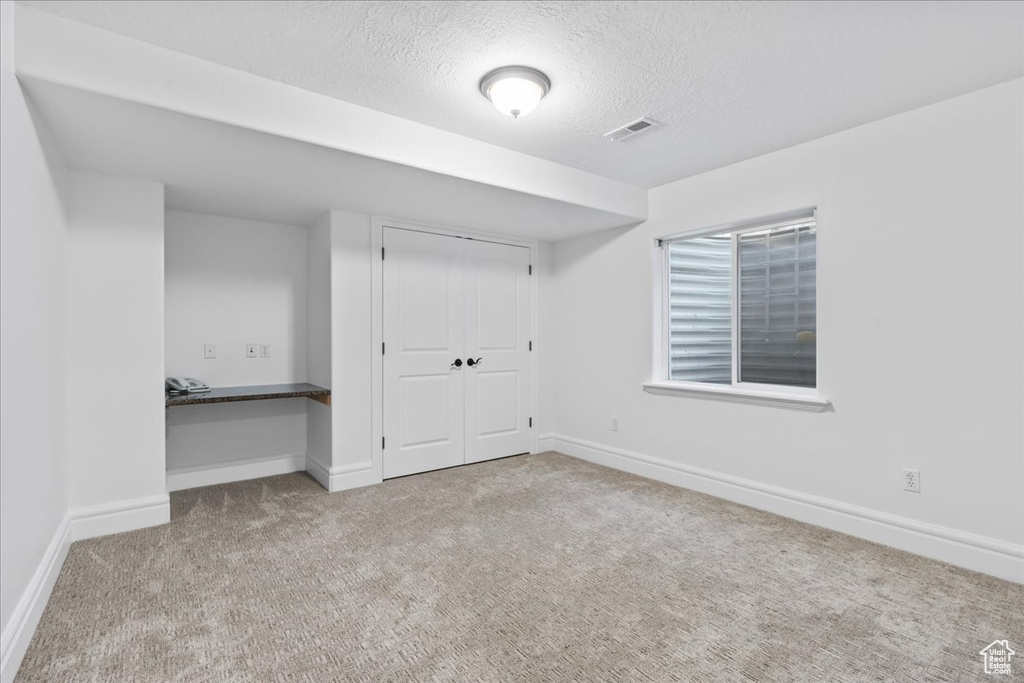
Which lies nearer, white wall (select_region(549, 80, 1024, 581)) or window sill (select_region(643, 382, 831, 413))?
white wall (select_region(549, 80, 1024, 581))

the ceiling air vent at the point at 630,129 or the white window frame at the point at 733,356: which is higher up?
the ceiling air vent at the point at 630,129

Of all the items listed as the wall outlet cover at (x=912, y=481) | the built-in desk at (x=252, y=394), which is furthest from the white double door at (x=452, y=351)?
the wall outlet cover at (x=912, y=481)

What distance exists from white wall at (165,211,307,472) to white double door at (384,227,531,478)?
883 mm

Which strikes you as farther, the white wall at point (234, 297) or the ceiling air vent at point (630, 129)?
the white wall at point (234, 297)

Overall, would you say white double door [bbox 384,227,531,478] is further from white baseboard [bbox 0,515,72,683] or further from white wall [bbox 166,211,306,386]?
white baseboard [bbox 0,515,72,683]

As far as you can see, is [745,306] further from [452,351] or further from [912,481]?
[452,351]

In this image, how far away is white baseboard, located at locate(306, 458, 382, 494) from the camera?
367 cm

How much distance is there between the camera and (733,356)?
11.8ft

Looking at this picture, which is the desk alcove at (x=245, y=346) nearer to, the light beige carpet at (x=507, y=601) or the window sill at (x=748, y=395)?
the light beige carpet at (x=507, y=601)

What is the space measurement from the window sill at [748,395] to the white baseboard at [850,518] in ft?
1.75

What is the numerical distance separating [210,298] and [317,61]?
7.76ft

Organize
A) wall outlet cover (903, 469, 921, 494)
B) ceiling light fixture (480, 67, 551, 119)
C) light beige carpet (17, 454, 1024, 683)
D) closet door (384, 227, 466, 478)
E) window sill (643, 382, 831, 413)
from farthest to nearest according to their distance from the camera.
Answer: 1. closet door (384, 227, 466, 478)
2. window sill (643, 382, 831, 413)
3. wall outlet cover (903, 469, 921, 494)
4. ceiling light fixture (480, 67, 551, 119)
5. light beige carpet (17, 454, 1024, 683)

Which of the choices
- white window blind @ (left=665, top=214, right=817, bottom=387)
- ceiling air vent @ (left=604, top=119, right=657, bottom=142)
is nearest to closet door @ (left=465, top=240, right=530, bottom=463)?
white window blind @ (left=665, top=214, right=817, bottom=387)

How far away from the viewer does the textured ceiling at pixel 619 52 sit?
186 centimetres
